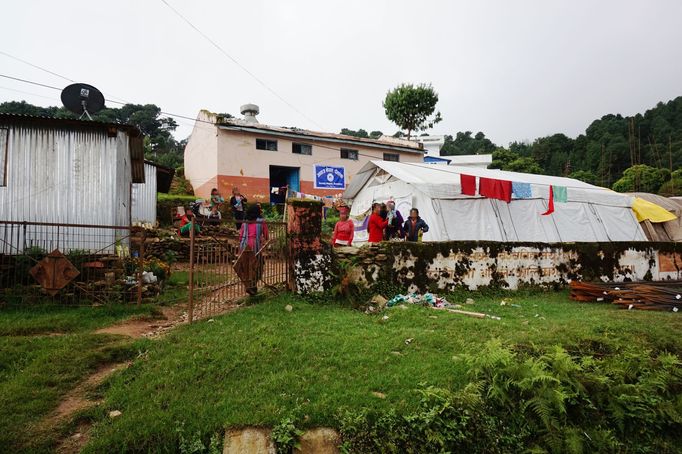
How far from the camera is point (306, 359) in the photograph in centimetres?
413

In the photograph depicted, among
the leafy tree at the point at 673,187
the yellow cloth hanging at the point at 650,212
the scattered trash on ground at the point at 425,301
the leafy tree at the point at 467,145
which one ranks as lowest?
the scattered trash on ground at the point at 425,301

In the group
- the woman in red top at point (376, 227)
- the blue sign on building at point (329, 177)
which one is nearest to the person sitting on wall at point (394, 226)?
the woman in red top at point (376, 227)

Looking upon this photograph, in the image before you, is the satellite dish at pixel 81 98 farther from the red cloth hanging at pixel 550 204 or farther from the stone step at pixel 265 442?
the red cloth hanging at pixel 550 204

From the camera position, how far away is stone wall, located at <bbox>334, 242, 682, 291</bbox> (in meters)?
7.50

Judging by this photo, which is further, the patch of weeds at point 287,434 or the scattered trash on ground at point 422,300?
the scattered trash on ground at point 422,300

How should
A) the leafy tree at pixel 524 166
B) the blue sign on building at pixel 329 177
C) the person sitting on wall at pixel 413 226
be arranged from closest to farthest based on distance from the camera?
the person sitting on wall at pixel 413 226 < the blue sign on building at pixel 329 177 < the leafy tree at pixel 524 166

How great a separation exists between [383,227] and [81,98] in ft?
26.9

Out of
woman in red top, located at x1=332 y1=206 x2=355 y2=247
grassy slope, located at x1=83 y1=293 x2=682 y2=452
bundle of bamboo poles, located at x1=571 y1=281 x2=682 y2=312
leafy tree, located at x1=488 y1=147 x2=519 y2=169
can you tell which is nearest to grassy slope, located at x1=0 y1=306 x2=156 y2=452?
grassy slope, located at x1=83 y1=293 x2=682 y2=452

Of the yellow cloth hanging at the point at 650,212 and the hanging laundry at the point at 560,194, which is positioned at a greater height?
the hanging laundry at the point at 560,194

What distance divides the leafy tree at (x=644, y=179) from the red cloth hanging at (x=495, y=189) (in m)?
21.6

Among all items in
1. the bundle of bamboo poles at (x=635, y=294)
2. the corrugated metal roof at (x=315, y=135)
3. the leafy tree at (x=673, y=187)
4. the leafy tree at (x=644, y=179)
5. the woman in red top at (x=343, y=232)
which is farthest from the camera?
the leafy tree at (x=644, y=179)

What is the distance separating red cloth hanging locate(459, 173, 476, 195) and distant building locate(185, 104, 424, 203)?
27.3 ft

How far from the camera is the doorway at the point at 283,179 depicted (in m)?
19.3

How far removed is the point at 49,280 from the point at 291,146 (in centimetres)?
1419
